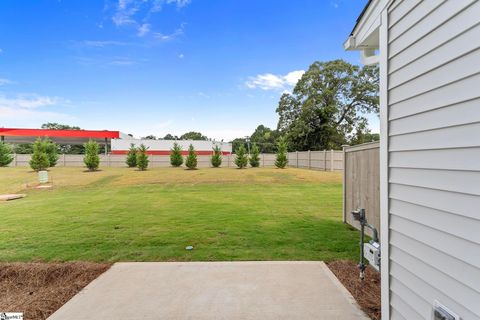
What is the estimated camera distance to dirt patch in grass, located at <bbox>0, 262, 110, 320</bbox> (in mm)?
2324

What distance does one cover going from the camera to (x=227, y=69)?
16.9 metres

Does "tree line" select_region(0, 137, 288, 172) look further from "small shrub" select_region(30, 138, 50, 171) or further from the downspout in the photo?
the downspout

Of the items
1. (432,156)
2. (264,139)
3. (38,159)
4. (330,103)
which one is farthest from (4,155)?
(264,139)

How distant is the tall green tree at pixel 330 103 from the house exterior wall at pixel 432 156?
25.1m

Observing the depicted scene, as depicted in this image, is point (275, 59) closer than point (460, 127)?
No

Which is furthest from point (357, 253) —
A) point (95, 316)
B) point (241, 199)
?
point (241, 199)

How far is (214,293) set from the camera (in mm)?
2508

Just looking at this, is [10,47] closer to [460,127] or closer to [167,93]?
[167,93]

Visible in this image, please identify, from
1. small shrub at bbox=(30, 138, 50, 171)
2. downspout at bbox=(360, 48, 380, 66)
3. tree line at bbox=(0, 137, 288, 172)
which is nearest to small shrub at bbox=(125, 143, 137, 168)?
tree line at bbox=(0, 137, 288, 172)

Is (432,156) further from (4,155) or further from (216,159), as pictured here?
(4,155)

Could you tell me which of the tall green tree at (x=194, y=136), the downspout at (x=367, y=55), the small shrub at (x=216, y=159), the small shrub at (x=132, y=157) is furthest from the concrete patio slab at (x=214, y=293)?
the tall green tree at (x=194, y=136)

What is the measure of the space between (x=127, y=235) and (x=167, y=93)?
1739cm

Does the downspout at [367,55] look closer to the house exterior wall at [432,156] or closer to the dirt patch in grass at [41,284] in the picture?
the house exterior wall at [432,156]

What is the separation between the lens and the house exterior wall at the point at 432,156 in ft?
3.83
